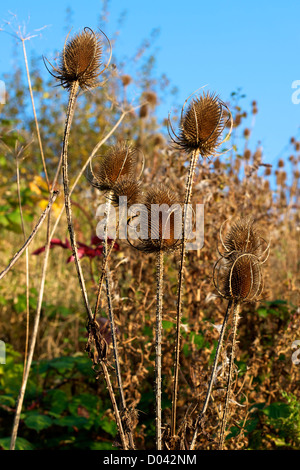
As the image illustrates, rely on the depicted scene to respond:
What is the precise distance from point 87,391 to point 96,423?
575 millimetres

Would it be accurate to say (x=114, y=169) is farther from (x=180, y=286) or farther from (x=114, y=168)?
(x=180, y=286)

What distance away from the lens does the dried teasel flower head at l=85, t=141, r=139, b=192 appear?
1564 millimetres

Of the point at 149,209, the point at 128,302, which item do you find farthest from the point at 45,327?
the point at 149,209

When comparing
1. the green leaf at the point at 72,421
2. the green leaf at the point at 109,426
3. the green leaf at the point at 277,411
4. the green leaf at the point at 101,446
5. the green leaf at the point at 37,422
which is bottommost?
the green leaf at the point at 101,446

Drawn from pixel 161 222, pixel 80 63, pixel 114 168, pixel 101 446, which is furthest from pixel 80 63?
pixel 101 446

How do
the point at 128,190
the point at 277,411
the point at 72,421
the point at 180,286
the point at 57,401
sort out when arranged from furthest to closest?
the point at 57,401 → the point at 72,421 → the point at 277,411 → the point at 128,190 → the point at 180,286

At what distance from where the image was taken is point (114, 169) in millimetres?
1569

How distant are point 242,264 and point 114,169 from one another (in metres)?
0.51

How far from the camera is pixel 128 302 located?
8.71ft

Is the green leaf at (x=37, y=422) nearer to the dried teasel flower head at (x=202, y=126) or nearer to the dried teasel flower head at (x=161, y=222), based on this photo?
the dried teasel flower head at (x=161, y=222)

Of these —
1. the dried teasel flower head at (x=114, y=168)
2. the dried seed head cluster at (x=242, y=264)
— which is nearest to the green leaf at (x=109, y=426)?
the dried seed head cluster at (x=242, y=264)

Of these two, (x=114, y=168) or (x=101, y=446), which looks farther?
(x=101, y=446)

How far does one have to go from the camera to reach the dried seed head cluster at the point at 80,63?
1453 millimetres
